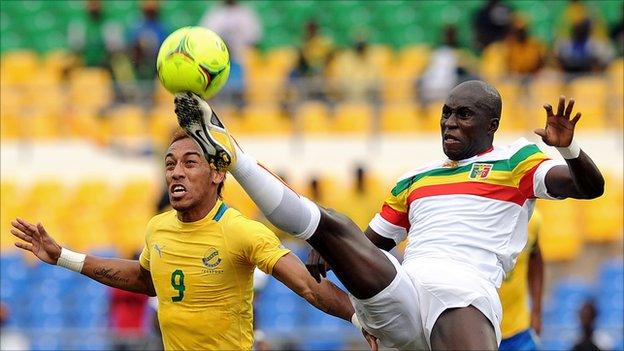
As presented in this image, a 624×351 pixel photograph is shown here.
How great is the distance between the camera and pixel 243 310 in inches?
337

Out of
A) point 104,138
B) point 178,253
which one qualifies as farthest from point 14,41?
point 178,253

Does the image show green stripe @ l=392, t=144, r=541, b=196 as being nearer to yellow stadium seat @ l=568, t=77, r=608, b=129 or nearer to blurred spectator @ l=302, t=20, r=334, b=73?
yellow stadium seat @ l=568, t=77, r=608, b=129

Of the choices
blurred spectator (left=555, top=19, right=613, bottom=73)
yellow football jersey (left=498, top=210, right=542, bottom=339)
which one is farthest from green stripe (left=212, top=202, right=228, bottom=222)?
blurred spectator (left=555, top=19, right=613, bottom=73)

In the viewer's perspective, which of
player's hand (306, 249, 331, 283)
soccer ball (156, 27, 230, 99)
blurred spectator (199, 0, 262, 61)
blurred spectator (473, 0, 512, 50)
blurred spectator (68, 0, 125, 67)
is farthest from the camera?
blurred spectator (68, 0, 125, 67)

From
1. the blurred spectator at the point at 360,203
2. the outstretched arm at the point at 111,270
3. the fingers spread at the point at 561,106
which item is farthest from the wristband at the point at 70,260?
the blurred spectator at the point at 360,203

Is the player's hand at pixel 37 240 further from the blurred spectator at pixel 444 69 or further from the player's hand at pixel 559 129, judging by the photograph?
the blurred spectator at pixel 444 69

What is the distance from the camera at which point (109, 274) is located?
355 inches

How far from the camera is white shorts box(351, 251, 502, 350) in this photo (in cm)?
801

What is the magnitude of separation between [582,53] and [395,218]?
37.7 feet

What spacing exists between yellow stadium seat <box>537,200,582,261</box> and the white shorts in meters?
9.12

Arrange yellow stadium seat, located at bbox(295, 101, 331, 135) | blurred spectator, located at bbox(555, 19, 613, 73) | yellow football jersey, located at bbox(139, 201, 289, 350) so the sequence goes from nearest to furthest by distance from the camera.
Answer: yellow football jersey, located at bbox(139, 201, 289, 350)
blurred spectator, located at bbox(555, 19, 613, 73)
yellow stadium seat, located at bbox(295, 101, 331, 135)

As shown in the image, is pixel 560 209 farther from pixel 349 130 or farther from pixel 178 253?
pixel 178 253

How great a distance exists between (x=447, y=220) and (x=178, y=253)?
1506 mm

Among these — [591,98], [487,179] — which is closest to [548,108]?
[487,179]
